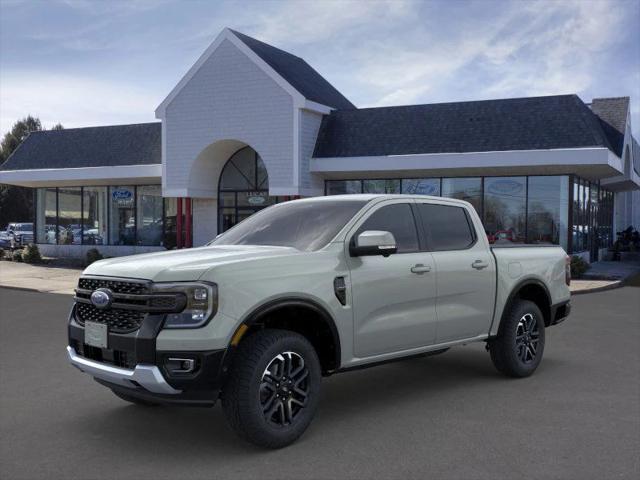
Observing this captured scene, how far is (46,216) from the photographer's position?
31.3 meters

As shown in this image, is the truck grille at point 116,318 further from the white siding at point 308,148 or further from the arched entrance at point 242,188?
the arched entrance at point 242,188

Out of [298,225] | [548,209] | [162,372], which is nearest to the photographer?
[162,372]

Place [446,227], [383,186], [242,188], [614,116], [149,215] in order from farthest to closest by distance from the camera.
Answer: [149,215] → [614,116] → [242,188] → [383,186] → [446,227]

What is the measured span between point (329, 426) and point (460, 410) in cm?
124

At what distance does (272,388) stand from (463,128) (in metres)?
18.5

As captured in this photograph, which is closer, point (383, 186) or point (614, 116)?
point (383, 186)

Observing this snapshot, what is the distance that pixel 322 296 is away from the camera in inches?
206

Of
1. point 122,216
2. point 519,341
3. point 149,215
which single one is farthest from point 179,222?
point 519,341

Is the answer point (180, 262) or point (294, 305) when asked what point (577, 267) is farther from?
point (180, 262)

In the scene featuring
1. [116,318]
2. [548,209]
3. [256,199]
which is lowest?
[116,318]

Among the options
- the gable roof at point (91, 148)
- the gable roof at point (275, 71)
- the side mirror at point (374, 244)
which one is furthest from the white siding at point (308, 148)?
the side mirror at point (374, 244)

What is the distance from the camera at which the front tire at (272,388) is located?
4.70 m

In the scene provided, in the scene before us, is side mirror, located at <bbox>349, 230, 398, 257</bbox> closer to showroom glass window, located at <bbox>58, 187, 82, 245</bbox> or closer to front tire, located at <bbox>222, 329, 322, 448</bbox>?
front tire, located at <bbox>222, 329, 322, 448</bbox>

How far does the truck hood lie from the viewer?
4715 millimetres
